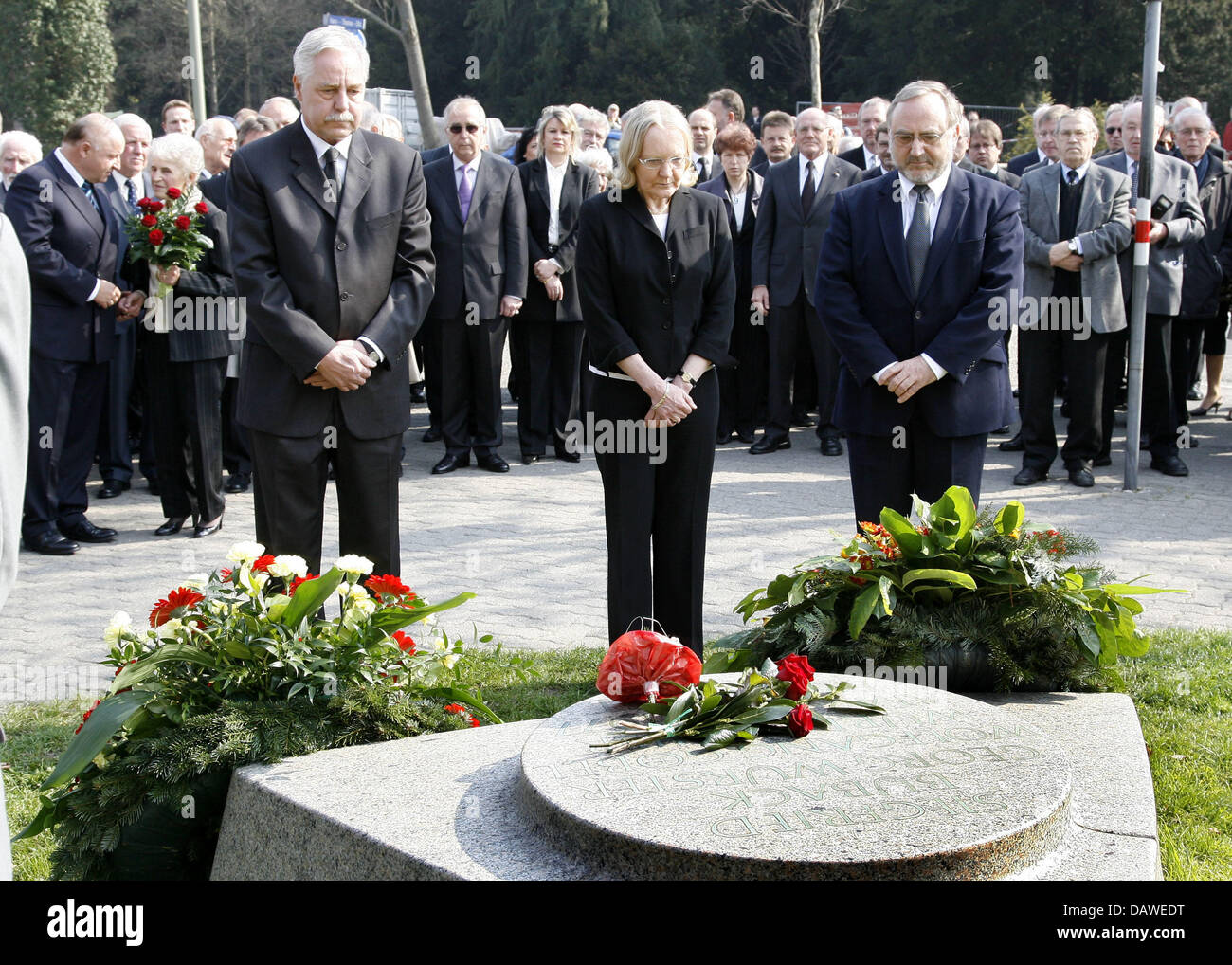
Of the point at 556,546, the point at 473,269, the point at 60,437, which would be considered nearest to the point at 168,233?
the point at 60,437

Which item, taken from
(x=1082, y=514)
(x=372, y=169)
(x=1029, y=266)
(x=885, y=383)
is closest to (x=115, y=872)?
(x=372, y=169)

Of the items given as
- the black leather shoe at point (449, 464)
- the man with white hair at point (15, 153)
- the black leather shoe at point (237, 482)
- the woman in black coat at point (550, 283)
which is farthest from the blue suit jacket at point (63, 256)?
the woman in black coat at point (550, 283)

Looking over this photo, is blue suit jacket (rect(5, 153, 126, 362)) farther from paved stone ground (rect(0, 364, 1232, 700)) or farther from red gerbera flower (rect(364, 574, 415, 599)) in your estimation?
red gerbera flower (rect(364, 574, 415, 599))

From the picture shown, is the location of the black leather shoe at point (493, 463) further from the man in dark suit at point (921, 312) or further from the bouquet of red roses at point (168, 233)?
the man in dark suit at point (921, 312)

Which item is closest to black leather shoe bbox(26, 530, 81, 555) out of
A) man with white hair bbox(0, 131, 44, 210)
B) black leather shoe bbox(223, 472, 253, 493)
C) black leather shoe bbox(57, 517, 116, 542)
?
black leather shoe bbox(57, 517, 116, 542)

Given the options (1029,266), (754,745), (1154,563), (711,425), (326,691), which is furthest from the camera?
(1029,266)

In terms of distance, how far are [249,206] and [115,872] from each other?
2718mm

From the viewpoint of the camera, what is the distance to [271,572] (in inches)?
179

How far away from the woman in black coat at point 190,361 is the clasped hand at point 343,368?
3.44 meters

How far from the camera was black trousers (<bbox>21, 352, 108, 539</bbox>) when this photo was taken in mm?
8602

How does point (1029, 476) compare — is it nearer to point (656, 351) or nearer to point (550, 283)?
point (550, 283)

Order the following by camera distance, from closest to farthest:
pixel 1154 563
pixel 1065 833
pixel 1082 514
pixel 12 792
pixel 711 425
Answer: pixel 1065 833 < pixel 12 792 < pixel 711 425 < pixel 1154 563 < pixel 1082 514

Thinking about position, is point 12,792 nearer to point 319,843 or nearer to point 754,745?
point 319,843

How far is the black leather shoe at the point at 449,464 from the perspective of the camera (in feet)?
35.6
